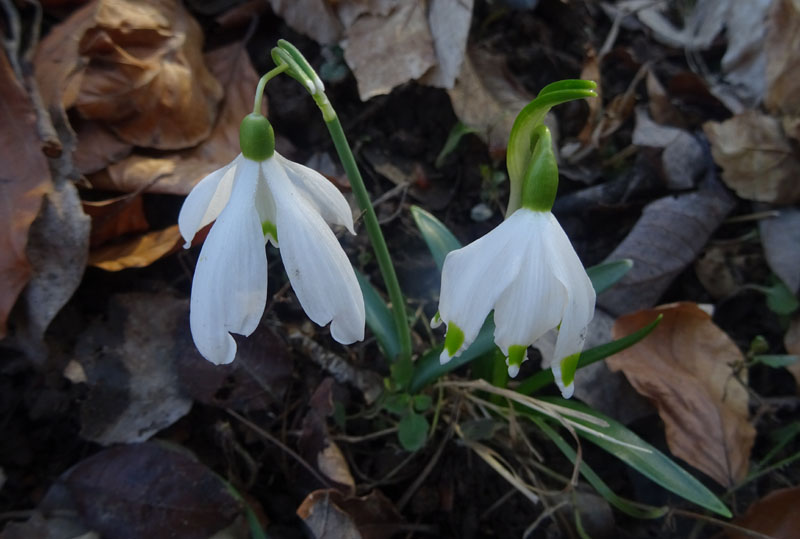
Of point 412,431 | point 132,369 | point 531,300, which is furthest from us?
point 132,369

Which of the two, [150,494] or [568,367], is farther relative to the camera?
[150,494]

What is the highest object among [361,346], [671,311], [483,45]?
[483,45]

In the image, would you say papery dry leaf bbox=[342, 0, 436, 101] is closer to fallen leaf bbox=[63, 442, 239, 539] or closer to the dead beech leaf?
the dead beech leaf

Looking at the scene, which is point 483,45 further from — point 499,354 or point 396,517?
point 396,517

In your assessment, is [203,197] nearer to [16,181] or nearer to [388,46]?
[16,181]

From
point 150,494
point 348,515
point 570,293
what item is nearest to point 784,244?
point 570,293

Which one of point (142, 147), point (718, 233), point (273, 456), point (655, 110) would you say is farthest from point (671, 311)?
point (142, 147)
